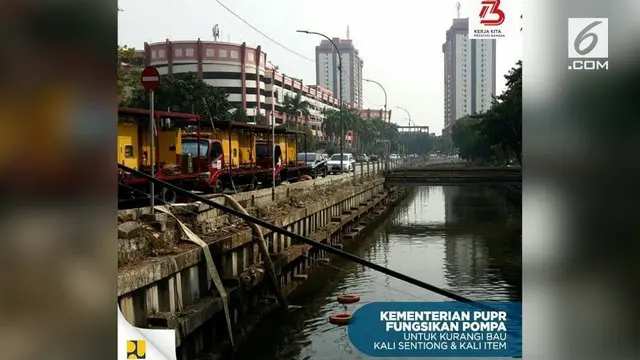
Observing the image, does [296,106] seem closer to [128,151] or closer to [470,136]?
[470,136]

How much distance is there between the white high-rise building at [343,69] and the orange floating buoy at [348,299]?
1115mm

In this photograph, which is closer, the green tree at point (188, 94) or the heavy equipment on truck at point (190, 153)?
the green tree at point (188, 94)

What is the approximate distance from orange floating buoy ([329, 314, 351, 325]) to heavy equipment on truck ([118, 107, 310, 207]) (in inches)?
51.3

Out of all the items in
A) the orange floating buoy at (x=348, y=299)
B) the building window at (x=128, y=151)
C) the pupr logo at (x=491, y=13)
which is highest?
the pupr logo at (x=491, y=13)

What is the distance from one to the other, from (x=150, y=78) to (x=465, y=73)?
148 centimetres

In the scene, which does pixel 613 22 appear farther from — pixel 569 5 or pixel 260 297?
pixel 260 297

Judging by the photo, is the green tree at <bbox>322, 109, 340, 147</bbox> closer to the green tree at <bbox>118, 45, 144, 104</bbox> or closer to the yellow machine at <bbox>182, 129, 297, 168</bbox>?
the green tree at <bbox>118, 45, 144, 104</bbox>

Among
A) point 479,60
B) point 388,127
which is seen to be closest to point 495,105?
point 479,60

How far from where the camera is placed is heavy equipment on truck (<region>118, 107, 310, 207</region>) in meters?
4.93

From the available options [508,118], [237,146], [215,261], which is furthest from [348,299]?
[237,146]

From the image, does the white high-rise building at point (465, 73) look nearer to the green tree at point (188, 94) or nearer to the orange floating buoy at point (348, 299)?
the orange floating buoy at point (348, 299)

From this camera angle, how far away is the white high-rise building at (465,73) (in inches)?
100

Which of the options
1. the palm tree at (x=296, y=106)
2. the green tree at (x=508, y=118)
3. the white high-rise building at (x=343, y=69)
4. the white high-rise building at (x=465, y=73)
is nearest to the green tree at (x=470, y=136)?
the white high-rise building at (x=465, y=73)

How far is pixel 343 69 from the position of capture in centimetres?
304
